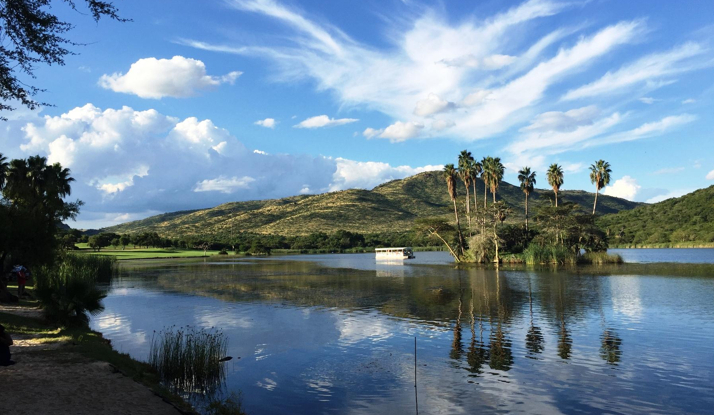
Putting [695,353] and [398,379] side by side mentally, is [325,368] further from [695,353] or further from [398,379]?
[695,353]

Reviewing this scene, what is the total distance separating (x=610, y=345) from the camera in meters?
19.2

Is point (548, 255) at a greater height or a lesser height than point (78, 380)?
greater

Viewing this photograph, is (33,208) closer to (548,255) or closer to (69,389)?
(69,389)

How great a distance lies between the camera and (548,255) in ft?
226

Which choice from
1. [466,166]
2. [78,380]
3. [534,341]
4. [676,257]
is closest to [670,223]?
[676,257]

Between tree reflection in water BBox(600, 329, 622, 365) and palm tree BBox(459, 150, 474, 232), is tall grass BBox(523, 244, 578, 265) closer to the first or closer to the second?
palm tree BBox(459, 150, 474, 232)

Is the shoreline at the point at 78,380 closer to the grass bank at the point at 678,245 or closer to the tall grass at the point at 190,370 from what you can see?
the tall grass at the point at 190,370

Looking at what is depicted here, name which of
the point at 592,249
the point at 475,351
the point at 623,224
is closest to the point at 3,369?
the point at 475,351

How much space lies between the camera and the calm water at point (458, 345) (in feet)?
42.8

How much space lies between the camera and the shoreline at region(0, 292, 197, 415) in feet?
33.4

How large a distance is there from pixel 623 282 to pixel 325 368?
37.7 metres

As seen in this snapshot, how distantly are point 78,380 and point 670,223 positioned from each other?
495ft

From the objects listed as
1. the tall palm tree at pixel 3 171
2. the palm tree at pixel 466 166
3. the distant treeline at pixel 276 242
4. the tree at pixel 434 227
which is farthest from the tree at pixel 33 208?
the distant treeline at pixel 276 242

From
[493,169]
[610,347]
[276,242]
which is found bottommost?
[610,347]
